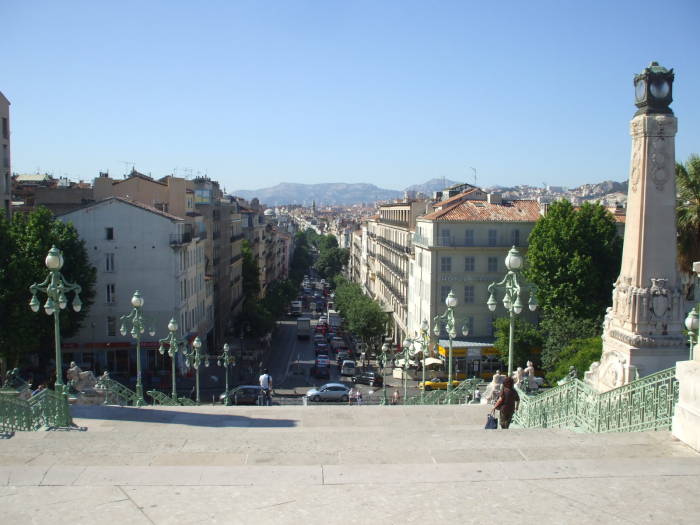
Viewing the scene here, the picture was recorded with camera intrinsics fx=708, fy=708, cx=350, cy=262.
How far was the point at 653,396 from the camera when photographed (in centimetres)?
1230

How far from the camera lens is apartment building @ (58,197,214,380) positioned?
44.3 m

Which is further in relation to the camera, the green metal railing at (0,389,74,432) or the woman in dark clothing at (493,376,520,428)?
the woman in dark clothing at (493,376,520,428)

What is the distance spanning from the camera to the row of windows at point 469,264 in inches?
1911

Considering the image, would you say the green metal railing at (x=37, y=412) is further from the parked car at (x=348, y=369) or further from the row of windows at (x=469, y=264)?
the parked car at (x=348, y=369)

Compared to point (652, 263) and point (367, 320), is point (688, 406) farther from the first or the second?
point (367, 320)

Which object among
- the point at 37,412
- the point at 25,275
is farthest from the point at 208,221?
the point at 37,412

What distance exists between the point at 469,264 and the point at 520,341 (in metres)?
6.88

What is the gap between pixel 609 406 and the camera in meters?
13.5

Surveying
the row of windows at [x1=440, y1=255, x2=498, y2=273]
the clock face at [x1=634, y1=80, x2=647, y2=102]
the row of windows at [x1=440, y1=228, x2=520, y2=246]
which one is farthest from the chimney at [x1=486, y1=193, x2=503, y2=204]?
the clock face at [x1=634, y1=80, x2=647, y2=102]

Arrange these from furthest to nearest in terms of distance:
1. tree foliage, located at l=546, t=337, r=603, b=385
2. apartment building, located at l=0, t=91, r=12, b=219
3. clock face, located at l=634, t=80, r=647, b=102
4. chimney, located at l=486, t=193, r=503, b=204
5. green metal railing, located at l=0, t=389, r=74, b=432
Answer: chimney, located at l=486, t=193, r=503, b=204 < apartment building, located at l=0, t=91, r=12, b=219 < tree foliage, located at l=546, t=337, r=603, b=385 < clock face, located at l=634, t=80, r=647, b=102 < green metal railing, located at l=0, t=389, r=74, b=432

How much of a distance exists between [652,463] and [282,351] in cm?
5742

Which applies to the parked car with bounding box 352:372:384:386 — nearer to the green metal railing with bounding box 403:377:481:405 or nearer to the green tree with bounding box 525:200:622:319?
the green tree with bounding box 525:200:622:319

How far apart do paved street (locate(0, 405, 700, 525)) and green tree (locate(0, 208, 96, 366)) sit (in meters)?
24.3

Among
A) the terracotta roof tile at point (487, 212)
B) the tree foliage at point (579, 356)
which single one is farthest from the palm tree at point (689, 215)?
the terracotta roof tile at point (487, 212)
